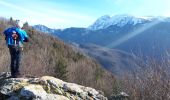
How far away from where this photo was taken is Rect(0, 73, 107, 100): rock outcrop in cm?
1040

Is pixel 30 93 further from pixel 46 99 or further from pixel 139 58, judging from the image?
pixel 139 58

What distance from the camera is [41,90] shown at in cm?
1059

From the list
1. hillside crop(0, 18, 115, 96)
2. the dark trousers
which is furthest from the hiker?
hillside crop(0, 18, 115, 96)

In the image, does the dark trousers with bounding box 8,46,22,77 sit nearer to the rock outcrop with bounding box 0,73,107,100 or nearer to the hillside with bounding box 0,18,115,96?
the rock outcrop with bounding box 0,73,107,100

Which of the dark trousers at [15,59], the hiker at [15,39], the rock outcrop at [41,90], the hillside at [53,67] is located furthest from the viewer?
the hillside at [53,67]

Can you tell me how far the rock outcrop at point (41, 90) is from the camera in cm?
1040

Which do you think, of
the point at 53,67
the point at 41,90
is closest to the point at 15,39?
the point at 41,90

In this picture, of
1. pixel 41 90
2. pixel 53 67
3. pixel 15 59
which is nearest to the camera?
pixel 41 90

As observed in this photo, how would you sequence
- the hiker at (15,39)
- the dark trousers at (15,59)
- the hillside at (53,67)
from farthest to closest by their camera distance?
the hillside at (53,67) < the dark trousers at (15,59) < the hiker at (15,39)

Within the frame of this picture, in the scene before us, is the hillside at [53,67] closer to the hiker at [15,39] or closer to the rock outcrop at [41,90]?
the hiker at [15,39]

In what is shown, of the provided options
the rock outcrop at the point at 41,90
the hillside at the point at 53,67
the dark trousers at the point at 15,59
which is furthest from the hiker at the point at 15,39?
the hillside at the point at 53,67

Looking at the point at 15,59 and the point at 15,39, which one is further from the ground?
the point at 15,39

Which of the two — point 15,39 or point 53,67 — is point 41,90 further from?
→ point 53,67

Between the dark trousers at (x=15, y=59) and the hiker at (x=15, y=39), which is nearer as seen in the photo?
the hiker at (x=15, y=39)
